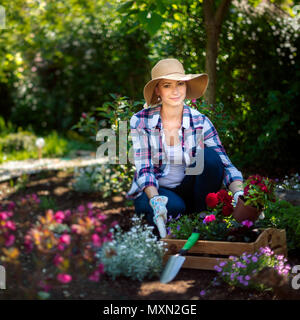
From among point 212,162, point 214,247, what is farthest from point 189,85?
point 214,247

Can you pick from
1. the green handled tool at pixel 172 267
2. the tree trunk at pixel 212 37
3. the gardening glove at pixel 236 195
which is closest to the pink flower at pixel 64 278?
the green handled tool at pixel 172 267

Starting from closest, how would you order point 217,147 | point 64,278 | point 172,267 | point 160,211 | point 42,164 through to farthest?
1. point 64,278
2. point 172,267
3. point 160,211
4. point 217,147
5. point 42,164

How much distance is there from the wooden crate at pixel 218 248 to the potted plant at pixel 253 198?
134 millimetres

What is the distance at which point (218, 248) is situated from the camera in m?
2.69

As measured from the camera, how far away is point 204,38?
15.6ft

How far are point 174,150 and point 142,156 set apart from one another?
0.78 feet

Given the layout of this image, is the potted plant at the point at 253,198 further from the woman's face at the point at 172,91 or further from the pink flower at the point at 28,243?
the pink flower at the point at 28,243

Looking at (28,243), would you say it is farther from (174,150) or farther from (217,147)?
(217,147)

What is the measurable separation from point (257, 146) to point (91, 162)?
2.12 metres

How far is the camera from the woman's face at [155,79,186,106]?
3.03 meters

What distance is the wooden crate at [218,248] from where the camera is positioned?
2.63 m

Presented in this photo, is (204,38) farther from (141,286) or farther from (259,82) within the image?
(141,286)

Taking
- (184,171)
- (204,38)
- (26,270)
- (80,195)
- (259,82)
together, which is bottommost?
(80,195)
